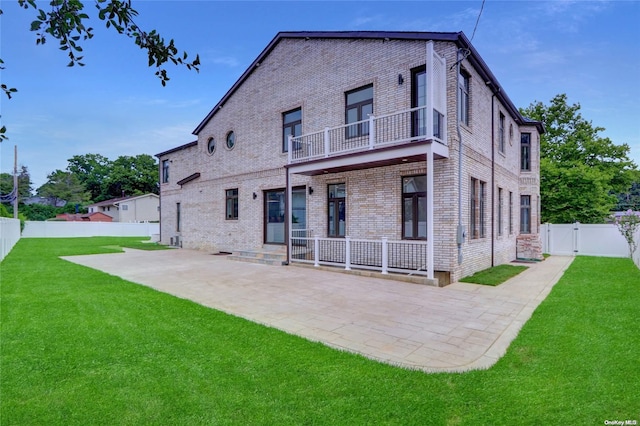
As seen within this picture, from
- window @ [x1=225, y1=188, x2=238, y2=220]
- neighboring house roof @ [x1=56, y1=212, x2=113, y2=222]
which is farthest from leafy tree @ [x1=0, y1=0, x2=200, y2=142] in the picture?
neighboring house roof @ [x1=56, y1=212, x2=113, y2=222]

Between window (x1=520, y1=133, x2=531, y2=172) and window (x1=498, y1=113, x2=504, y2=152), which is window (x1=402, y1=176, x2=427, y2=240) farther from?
window (x1=520, y1=133, x2=531, y2=172)

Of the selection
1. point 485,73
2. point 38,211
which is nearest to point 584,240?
point 485,73

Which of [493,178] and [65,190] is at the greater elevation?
[65,190]

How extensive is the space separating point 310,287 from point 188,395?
5083 mm

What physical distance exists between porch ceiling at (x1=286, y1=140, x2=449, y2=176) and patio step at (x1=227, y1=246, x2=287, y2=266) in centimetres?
316

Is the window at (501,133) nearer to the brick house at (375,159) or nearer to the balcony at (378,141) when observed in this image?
the brick house at (375,159)

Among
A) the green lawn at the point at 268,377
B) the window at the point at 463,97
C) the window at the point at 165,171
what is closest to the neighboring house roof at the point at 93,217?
the window at the point at 165,171

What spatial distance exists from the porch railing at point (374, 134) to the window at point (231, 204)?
4.46 meters

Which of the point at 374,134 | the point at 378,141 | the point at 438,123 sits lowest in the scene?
the point at 378,141

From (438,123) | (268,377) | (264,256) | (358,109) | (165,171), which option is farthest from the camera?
(165,171)

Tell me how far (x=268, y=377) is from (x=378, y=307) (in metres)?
3.27

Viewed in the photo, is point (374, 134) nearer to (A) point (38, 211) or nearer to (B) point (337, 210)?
(B) point (337, 210)

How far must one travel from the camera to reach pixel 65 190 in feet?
187

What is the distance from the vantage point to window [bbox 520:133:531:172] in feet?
52.4
